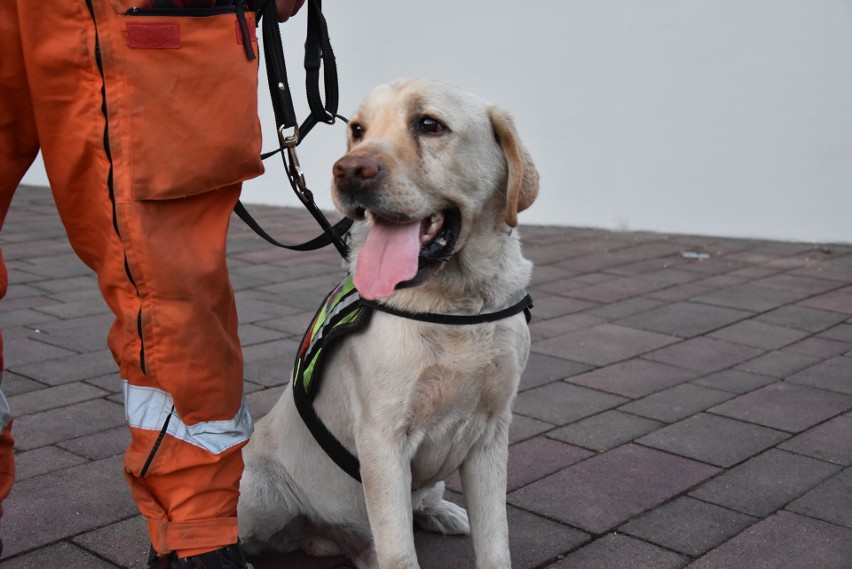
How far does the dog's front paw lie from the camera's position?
10.4 ft

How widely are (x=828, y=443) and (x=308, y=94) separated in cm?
231

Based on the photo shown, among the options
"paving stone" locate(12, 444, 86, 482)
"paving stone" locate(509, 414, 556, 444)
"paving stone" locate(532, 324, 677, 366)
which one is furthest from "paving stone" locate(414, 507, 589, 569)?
"paving stone" locate(532, 324, 677, 366)

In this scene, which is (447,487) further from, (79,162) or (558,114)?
(558,114)

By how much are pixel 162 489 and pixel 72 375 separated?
7.38ft

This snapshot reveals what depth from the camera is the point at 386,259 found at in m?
2.54

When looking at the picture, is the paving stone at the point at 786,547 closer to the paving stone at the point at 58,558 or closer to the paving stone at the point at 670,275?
the paving stone at the point at 58,558

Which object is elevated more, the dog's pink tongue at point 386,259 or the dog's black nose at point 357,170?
the dog's black nose at point 357,170

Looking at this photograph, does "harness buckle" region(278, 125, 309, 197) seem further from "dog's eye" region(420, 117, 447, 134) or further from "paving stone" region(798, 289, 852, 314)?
"paving stone" region(798, 289, 852, 314)

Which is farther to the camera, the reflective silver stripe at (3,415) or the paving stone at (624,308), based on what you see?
the paving stone at (624,308)

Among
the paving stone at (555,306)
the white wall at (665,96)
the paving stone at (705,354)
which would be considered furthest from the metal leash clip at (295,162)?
the white wall at (665,96)

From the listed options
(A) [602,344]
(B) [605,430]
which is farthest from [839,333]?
(B) [605,430]

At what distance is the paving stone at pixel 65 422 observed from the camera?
3.84 metres

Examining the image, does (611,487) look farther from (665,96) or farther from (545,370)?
(665,96)

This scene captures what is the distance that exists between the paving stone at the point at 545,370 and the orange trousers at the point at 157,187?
7.12 feet
